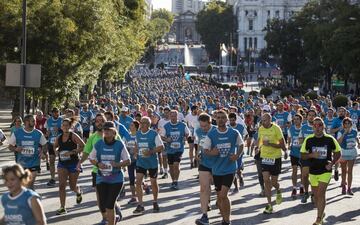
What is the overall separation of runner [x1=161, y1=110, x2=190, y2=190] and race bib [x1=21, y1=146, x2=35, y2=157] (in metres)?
3.57

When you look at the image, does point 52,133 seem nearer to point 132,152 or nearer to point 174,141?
point 174,141

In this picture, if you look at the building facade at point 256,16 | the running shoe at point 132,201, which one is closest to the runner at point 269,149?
the running shoe at point 132,201

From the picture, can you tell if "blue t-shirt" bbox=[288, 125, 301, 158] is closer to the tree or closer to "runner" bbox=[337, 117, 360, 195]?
→ "runner" bbox=[337, 117, 360, 195]

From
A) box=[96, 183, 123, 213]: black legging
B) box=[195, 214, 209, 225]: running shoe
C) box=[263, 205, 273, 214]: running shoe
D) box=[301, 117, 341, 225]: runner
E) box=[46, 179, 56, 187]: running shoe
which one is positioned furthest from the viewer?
box=[46, 179, 56, 187]: running shoe

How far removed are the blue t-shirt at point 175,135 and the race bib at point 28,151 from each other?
3629 mm

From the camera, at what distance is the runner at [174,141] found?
1512 cm

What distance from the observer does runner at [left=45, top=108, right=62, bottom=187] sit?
15.5 metres

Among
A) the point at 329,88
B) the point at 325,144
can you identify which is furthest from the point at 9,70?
the point at 329,88

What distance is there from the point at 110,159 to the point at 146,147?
2.77 meters

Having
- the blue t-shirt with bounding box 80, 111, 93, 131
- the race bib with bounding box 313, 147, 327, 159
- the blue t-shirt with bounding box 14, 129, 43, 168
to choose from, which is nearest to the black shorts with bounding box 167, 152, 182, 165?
the blue t-shirt with bounding box 14, 129, 43, 168

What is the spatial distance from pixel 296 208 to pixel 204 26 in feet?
421

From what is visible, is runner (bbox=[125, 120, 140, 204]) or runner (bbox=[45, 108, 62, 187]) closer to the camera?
runner (bbox=[125, 120, 140, 204])

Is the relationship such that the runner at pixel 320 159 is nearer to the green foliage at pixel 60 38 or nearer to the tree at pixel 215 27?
the green foliage at pixel 60 38

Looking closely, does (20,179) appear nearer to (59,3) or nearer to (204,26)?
(59,3)
